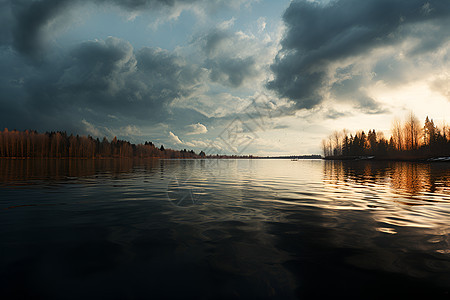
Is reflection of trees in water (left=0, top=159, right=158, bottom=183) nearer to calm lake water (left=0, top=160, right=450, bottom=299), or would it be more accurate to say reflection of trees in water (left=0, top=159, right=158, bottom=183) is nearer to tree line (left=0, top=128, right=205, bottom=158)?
calm lake water (left=0, top=160, right=450, bottom=299)

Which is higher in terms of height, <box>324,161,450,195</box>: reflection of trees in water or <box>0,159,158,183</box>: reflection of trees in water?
<box>0,159,158,183</box>: reflection of trees in water

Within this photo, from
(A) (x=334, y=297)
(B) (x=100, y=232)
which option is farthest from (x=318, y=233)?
(B) (x=100, y=232)

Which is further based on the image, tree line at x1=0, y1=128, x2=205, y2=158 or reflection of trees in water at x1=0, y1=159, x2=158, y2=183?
tree line at x1=0, y1=128, x2=205, y2=158

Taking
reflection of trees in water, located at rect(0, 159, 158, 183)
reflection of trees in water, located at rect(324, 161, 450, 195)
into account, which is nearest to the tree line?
reflection of trees in water, located at rect(0, 159, 158, 183)

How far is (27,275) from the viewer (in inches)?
180

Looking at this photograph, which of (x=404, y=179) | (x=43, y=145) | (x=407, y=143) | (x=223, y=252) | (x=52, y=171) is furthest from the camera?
(x=43, y=145)

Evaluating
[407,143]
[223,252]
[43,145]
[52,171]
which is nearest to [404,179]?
[223,252]

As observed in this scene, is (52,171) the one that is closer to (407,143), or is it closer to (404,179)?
(404,179)

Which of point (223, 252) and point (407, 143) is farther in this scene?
point (407, 143)

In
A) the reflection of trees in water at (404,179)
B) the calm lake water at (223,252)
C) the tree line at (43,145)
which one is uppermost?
the tree line at (43,145)

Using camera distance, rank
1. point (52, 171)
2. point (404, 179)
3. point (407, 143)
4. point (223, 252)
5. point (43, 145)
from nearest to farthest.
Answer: point (223, 252)
point (404, 179)
point (52, 171)
point (407, 143)
point (43, 145)

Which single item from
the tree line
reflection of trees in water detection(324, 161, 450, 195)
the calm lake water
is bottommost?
reflection of trees in water detection(324, 161, 450, 195)

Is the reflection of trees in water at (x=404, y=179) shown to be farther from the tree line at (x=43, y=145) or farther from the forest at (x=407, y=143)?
the tree line at (x=43, y=145)

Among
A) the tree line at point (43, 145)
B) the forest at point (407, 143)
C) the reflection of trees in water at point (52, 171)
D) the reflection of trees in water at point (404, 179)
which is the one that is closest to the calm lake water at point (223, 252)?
the reflection of trees in water at point (404, 179)
